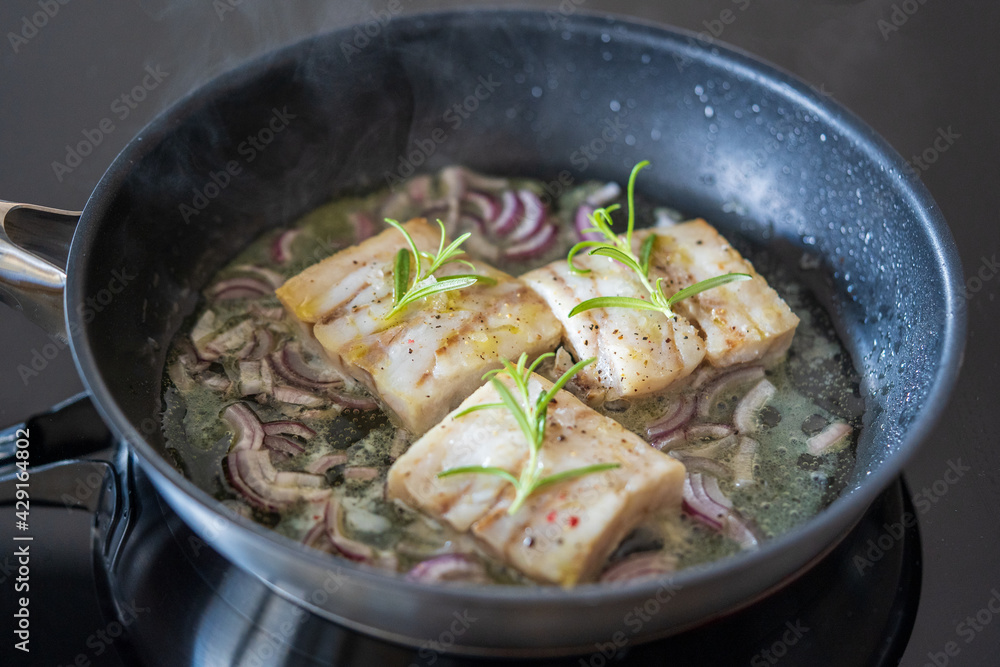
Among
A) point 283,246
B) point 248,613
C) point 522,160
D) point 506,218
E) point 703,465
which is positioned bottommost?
point 248,613

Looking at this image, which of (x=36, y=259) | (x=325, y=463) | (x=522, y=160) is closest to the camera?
(x=36, y=259)

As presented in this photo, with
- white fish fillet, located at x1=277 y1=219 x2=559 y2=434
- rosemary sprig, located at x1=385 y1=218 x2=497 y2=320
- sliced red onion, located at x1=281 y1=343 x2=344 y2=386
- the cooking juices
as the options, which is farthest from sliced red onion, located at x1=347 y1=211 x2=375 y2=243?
sliced red onion, located at x1=281 y1=343 x2=344 y2=386

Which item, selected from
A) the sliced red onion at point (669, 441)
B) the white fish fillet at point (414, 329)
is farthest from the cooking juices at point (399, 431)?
the white fish fillet at point (414, 329)

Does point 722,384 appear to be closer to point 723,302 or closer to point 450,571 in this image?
point 723,302

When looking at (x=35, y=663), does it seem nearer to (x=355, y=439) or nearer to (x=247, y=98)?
(x=355, y=439)

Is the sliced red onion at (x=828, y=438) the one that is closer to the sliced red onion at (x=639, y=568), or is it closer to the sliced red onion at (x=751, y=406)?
the sliced red onion at (x=751, y=406)

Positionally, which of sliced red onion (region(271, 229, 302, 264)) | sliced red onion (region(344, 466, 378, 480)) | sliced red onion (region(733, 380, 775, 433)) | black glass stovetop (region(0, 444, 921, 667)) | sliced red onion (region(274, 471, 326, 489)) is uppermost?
sliced red onion (region(271, 229, 302, 264))

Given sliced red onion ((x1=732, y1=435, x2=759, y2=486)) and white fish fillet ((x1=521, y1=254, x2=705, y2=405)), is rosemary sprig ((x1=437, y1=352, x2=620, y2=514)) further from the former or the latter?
sliced red onion ((x1=732, y1=435, x2=759, y2=486))

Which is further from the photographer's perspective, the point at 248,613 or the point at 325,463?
the point at 325,463

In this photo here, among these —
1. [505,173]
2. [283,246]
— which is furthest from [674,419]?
[283,246]
